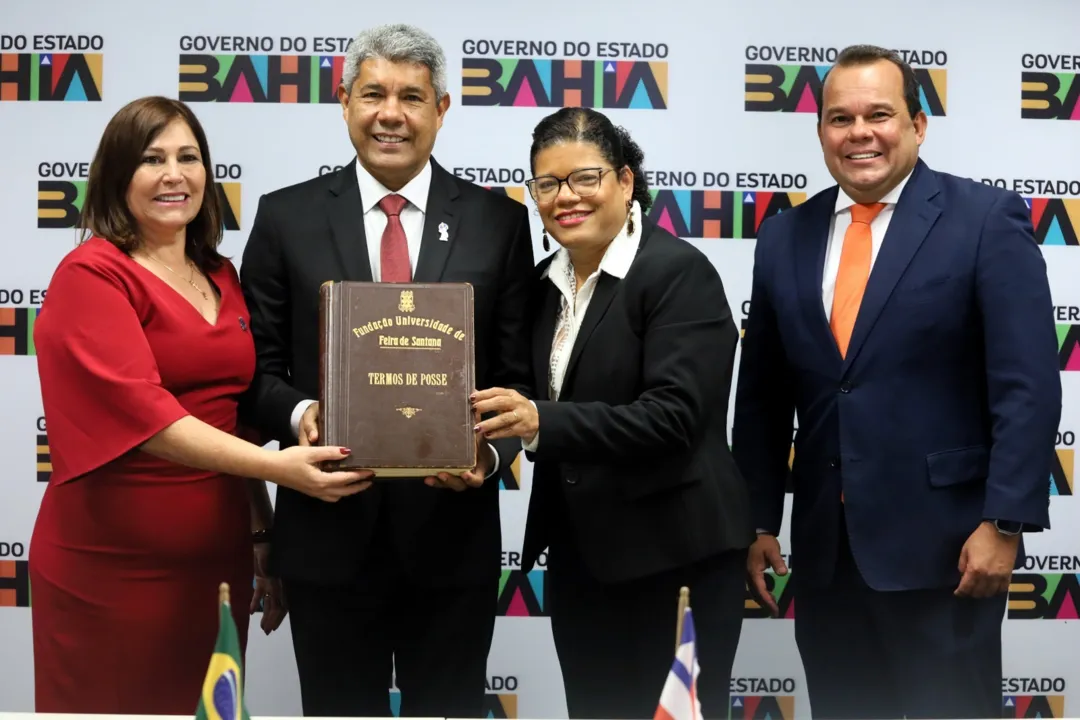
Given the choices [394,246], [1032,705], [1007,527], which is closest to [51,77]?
[394,246]

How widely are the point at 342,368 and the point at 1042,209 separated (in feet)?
8.32

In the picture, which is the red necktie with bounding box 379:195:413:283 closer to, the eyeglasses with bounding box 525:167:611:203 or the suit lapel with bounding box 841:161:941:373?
the eyeglasses with bounding box 525:167:611:203

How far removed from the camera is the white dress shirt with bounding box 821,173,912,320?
2.45 metres

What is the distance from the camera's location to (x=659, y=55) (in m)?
3.43

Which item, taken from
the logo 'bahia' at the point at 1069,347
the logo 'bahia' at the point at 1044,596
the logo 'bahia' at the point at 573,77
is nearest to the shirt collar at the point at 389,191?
the logo 'bahia' at the point at 573,77

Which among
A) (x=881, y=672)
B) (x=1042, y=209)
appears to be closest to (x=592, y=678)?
(x=881, y=672)

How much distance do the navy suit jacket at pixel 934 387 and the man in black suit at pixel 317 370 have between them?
0.74 meters

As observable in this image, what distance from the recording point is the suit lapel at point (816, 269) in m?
2.41

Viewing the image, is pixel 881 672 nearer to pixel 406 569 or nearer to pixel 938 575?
pixel 938 575

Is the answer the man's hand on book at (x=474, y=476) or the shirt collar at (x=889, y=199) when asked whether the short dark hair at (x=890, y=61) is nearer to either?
the shirt collar at (x=889, y=199)

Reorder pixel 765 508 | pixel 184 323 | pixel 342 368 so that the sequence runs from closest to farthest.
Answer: pixel 342 368 < pixel 184 323 < pixel 765 508

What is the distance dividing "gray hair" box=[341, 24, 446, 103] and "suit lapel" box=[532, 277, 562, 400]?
1.84 ft

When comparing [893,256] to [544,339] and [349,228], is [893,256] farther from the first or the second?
[349,228]

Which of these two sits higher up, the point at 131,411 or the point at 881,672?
the point at 131,411
